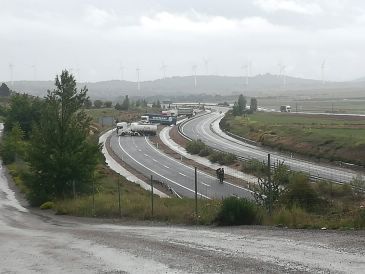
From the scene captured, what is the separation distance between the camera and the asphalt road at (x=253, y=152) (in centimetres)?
5262

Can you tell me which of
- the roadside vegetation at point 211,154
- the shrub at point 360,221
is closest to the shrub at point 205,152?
the roadside vegetation at point 211,154

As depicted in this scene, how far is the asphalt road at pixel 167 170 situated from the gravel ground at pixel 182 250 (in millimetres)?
22524

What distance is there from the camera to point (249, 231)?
17.5m

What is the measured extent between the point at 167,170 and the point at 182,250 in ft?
159

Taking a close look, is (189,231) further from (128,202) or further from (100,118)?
(100,118)

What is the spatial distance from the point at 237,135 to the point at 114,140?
22.8 m

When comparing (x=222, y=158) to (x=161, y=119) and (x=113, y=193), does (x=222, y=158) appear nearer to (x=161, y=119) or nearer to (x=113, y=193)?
(x=113, y=193)

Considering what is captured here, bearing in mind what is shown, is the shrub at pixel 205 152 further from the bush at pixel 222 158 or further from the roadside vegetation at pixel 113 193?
the roadside vegetation at pixel 113 193

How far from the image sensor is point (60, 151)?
113ft

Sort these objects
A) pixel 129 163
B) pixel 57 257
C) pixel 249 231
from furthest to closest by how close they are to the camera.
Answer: pixel 129 163 < pixel 249 231 < pixel 57 257

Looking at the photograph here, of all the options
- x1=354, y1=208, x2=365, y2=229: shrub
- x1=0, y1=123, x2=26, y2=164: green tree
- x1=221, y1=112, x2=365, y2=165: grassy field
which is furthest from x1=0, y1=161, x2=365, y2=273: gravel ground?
x1=0, y1=123, x2=26, y2=164: green tree

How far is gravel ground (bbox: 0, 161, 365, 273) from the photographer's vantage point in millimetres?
12086

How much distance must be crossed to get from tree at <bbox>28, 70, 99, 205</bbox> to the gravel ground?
490 inches

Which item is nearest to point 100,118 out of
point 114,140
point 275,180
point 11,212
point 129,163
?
point 114,140
